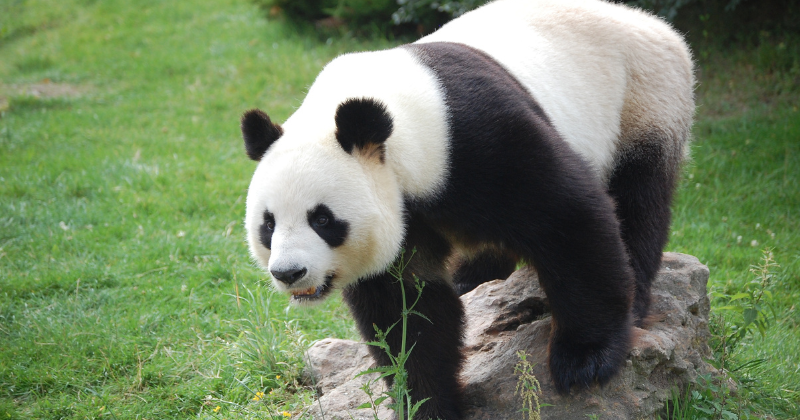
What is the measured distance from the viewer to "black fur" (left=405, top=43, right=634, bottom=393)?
9.68ft

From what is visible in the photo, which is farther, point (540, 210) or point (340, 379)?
point (340, 379)

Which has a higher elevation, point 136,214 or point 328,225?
point 328,225

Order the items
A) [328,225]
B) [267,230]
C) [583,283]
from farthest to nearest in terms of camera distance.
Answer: [583,283] < [267,230] < [328,225]

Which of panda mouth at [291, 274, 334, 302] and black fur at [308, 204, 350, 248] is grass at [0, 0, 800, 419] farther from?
black fur at [308, 204, 350, 248]

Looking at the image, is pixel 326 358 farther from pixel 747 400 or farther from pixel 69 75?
pixel 69 75

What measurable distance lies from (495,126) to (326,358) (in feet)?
6.43

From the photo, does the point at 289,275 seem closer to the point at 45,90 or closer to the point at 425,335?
the point at 425,335

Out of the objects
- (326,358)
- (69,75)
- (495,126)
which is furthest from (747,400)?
(69,75)

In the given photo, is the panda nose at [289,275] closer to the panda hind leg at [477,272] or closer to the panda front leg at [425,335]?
the panda front leg at [425,335]

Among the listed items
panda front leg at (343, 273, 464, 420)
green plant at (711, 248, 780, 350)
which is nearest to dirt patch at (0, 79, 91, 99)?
panda front leg at (343, 273, 464, 420)

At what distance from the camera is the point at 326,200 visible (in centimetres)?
283

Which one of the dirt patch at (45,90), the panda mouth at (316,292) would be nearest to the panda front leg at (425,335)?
the panda mouth at (316,292)

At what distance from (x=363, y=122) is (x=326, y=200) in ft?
1.15

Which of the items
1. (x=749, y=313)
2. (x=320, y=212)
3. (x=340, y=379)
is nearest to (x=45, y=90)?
(x=340, y=379)
